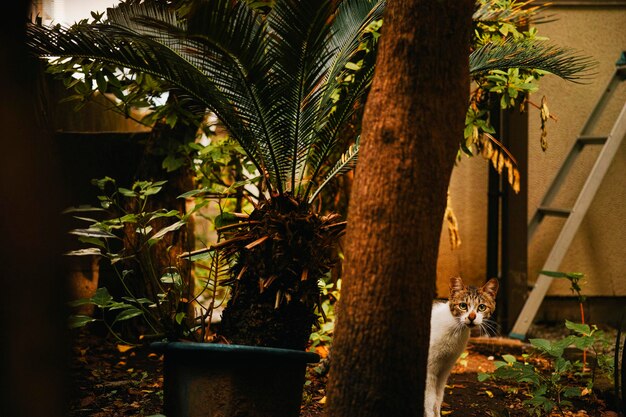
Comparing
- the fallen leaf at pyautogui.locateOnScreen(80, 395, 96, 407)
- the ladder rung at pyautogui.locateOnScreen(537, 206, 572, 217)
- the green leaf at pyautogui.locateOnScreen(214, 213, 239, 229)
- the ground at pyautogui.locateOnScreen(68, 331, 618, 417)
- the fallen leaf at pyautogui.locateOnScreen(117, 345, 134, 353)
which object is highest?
the ladder rung at pyautogui.locateOnScreen(537, 206, 572, 217)

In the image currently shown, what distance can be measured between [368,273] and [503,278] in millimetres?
4114

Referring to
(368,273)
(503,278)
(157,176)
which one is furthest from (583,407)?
(157,176)

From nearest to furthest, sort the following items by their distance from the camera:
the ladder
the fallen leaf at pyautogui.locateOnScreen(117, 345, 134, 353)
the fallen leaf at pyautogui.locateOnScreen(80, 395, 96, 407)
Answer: the fallen leaf at pyautogui.locateOnScreen(80, 395, 96, 407) < the fallen leaf at pyautogui.locateOnScreen(117, 345, 134, 353) < the ladder

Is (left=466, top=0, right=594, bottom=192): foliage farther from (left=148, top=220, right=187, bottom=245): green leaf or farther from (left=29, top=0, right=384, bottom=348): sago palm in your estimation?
(left=148, top=220, right=187, bottom=245): green leaf

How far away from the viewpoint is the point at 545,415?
404 centimetres

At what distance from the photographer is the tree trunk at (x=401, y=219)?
8.18 feet

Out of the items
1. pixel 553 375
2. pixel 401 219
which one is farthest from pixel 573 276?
pixel 401 219

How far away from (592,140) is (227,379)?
177 inches

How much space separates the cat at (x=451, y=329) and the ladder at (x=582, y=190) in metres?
1.60

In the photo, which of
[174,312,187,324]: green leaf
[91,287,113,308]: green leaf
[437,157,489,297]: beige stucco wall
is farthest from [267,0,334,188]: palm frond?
[437,157,489,297]: beige stucco wall

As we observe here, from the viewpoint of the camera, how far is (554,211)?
6363 mm

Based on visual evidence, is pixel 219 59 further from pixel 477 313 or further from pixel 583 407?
pixel 583 407

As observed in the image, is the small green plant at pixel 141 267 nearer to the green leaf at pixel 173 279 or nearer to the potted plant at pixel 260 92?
the green leaf at pixel 173 279

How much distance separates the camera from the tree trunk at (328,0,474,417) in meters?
2.49
